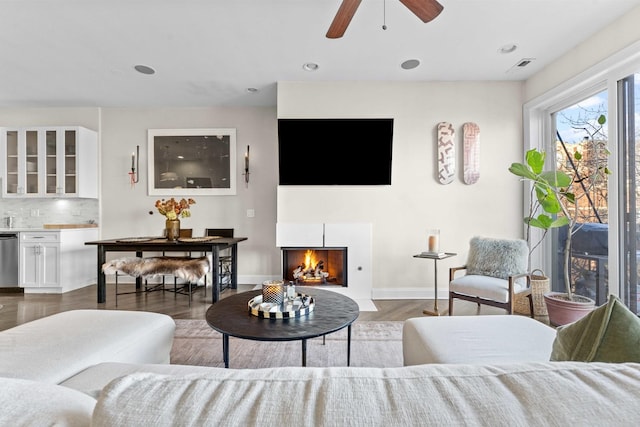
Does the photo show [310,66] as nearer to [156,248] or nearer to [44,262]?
[156,248]

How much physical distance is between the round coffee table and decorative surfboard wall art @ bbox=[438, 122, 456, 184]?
252 centimetres

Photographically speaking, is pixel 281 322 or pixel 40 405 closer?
pixel 40 405

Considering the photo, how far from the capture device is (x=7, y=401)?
1.37 feet

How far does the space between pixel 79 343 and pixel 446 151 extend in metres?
3.90

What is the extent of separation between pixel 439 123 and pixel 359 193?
1.39 metres

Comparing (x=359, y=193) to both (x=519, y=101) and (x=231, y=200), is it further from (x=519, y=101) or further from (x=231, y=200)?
(x=519, y=101)

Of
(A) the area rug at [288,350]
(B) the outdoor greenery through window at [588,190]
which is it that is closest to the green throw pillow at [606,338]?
(A) the area rug at [288,350]

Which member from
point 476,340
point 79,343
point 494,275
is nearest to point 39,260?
point 79,343

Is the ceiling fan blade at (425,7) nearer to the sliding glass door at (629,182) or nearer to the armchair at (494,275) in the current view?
the sliding glass door at (629,182)

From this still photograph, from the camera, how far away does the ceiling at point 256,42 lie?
7.99 feet

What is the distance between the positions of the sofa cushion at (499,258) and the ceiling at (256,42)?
2.05m

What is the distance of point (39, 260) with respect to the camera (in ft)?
12.8

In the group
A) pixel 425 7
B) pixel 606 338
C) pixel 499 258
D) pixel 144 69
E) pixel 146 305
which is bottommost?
pixel 146 305

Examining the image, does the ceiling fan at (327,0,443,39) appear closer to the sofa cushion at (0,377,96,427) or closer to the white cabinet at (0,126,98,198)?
the sofa cushion at (0,377,96,427)
